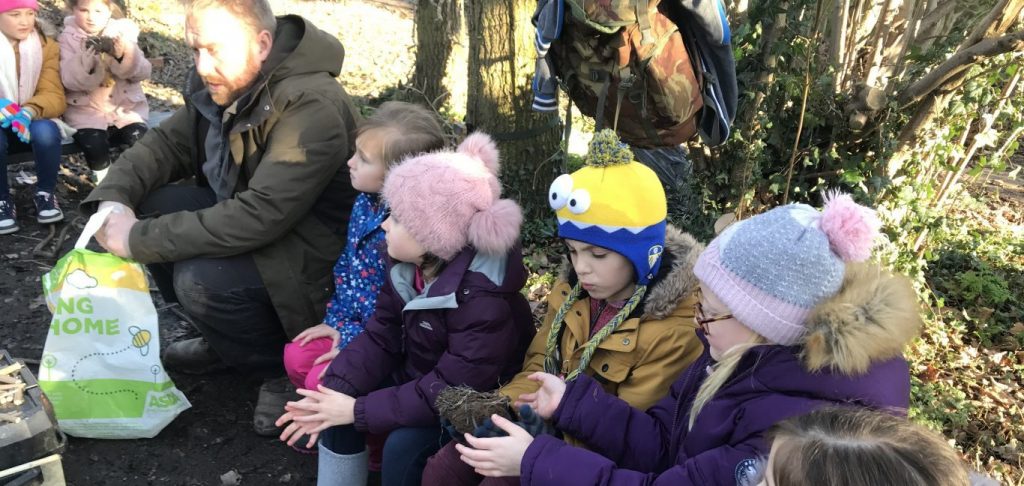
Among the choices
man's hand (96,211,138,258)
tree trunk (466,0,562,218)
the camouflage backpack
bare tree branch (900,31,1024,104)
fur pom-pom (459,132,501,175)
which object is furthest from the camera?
tree trunk (466,0,562,218)

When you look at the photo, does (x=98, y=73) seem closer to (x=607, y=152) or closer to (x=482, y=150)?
(x=482, y=150)

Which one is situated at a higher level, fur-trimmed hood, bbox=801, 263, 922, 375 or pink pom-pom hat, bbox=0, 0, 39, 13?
fur-trimmed hood, bbox=801, 263, 922, 375

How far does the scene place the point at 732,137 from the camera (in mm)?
3947

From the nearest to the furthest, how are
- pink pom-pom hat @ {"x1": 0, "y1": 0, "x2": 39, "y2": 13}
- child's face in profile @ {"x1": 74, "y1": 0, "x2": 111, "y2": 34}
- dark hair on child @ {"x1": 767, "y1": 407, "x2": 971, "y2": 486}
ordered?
dark hair on child @ {"x1": 767, "y1": 407, "x2": 971, "y2": 486}, pink pom-pom hat @ {"x1": 0, "y1": 0, "x2": 39, "y2": 13}, child's face in profile @ {"x1": 74, "y1": 0, "x2": 111, "y2": 34}

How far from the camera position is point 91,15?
475cm

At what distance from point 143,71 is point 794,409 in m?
4.92

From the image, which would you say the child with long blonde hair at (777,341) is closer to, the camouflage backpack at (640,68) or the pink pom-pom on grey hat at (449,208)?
the pink pom-pom on grey hat at (449,208)

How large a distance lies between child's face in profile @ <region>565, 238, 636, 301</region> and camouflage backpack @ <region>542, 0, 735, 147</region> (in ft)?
2.84

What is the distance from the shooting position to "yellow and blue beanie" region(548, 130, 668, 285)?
2135 millimetres

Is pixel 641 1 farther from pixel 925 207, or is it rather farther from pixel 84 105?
pixel 84 105

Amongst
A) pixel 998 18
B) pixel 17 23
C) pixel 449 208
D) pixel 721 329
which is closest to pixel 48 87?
pixel 17 23

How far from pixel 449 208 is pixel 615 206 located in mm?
522

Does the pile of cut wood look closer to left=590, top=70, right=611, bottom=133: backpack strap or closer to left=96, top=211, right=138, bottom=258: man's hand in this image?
left=96, top=211, right=138, bottom=258: man's hand

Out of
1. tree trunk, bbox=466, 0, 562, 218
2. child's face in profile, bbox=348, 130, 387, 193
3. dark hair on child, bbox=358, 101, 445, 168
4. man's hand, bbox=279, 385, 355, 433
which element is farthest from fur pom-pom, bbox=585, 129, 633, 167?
tree trunk, bbox=466, 0, 562, 218
